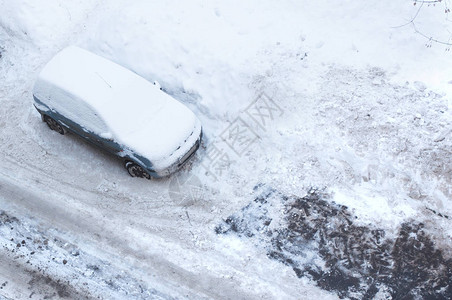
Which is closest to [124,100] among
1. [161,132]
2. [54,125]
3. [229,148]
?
[161,132]

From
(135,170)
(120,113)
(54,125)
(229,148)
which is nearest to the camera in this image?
(120,113)

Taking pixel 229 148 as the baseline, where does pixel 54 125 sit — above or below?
below

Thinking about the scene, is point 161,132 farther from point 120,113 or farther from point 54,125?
point 54,125

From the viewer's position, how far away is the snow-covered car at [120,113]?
379 inches

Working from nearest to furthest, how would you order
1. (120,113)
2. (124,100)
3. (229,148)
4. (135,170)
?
(120,113) → (124,100) → (135,170) → (229,148)

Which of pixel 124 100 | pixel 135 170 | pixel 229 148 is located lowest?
pixel 135 170

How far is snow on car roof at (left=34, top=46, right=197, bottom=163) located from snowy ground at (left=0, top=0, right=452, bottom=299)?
0.98m

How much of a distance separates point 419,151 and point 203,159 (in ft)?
15.9

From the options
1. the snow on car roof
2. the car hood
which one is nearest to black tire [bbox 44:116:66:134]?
the snow on car roof

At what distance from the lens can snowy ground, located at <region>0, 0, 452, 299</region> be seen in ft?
29.7

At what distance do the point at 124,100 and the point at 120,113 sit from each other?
0.34 meters

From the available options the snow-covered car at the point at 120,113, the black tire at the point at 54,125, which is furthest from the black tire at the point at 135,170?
the black tire at the point at 54,125

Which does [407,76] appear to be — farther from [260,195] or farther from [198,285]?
[198,285]

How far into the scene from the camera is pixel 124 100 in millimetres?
9930
